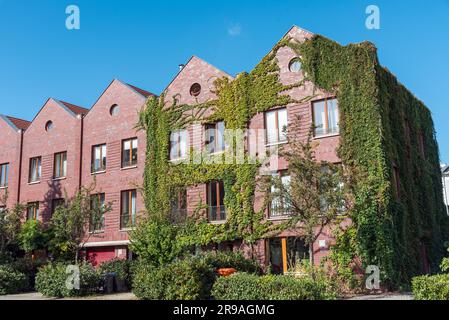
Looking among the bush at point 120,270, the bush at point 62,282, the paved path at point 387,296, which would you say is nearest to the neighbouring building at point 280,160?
the paved path at point 387,296

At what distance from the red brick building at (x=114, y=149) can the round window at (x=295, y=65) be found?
0.16ft

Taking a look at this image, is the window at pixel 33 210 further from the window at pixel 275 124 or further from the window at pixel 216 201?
the window at pixel 275 124

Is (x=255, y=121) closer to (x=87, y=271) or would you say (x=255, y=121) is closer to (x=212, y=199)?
(x=212, y=199)

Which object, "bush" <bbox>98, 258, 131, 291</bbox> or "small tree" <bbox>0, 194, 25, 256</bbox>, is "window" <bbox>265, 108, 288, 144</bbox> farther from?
"small tree" <bbox>0, 194, 25, 256</bbox>

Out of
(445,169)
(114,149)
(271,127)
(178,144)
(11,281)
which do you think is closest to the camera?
(11,281)

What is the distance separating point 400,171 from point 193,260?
10863 millimetres

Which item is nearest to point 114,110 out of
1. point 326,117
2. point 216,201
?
point 216,201

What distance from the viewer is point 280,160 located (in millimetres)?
23000

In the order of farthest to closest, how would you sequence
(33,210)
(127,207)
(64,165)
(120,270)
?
(33,210) → (64,165) → (127,207) → (120,270)

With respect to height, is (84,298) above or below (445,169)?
below

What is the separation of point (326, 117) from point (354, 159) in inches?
97.1

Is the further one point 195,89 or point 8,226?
point 195,89

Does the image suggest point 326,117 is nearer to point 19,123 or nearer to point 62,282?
point 62,282

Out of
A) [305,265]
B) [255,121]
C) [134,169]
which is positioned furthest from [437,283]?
[134,169]
